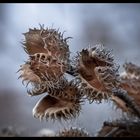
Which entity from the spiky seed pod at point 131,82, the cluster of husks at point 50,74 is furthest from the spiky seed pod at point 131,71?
the cluster of husks at point 50,74

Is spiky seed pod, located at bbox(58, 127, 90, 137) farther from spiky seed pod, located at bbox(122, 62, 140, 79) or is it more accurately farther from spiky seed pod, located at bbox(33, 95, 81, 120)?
spiky seed pod, located at bbox(122, 62, 140, 79)

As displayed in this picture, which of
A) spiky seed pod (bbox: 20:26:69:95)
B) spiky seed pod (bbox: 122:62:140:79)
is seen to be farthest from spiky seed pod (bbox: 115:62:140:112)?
spiky seed pod (bbox: 20:26:69:95)

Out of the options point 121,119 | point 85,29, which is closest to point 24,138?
point 121,119

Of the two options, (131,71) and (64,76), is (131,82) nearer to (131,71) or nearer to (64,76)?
(131,71)

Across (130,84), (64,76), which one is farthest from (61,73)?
(130,84)

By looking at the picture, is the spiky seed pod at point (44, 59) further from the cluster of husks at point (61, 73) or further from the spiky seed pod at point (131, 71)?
the spiky seed pod at point (131, 71)

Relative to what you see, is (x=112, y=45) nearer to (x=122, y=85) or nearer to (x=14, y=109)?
(x=14, y=109)
